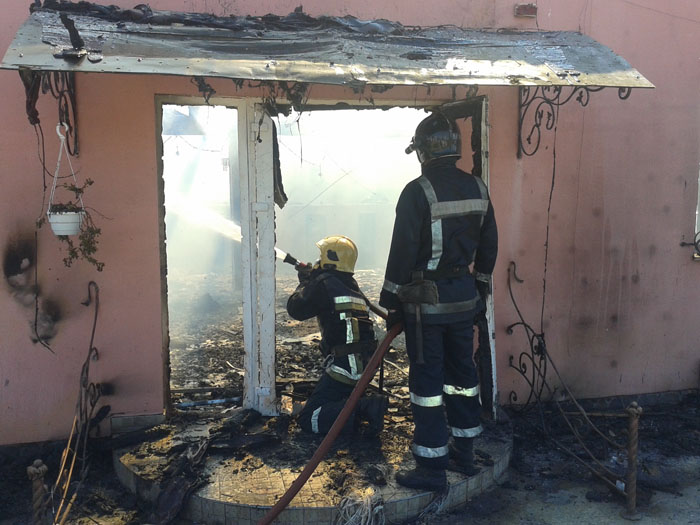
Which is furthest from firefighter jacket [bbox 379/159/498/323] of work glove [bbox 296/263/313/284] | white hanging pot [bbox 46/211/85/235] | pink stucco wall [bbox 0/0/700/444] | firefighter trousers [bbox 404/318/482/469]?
white hanging pot [bbox 46/211/85/235]

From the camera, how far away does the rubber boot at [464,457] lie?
4.53m

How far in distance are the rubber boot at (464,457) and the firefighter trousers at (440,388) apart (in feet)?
0.24

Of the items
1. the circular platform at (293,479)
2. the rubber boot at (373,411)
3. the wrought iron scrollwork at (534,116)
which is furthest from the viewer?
the wrought iron scrollwork at (534,116)

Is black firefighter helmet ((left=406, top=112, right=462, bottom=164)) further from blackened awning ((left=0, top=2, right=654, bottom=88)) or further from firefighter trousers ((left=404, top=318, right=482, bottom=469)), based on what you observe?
firefighter trousers ((left=404, top=318, right=482, bottom=469))

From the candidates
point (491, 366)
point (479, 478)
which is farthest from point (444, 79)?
point (479, 478)

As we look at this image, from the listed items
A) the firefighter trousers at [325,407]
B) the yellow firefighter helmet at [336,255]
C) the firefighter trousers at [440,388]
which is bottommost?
the firefighter trousers at [325,407]

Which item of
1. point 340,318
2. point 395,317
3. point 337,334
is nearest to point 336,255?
point 340,318

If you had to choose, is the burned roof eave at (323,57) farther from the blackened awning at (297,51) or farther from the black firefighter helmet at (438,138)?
the black firefighter helmet at (438,138)

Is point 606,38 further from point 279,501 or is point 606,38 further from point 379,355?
point 279,501

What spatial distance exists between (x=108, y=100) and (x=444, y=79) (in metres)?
2.72

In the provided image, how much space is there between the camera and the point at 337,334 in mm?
5117

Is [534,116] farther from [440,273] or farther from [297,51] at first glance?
[297,51]

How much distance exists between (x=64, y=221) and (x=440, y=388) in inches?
116

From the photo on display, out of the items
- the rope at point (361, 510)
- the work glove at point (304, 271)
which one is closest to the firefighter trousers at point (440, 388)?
the rope at point (361, 510)
